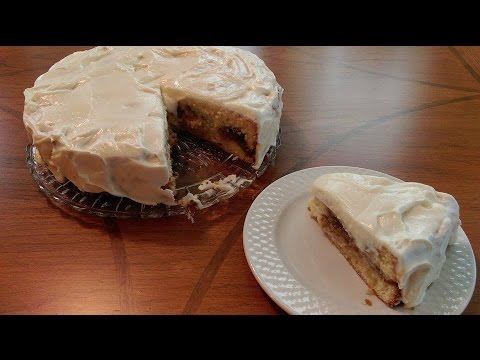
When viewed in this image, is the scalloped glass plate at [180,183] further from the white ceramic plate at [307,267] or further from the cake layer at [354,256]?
the cake layer at [354,256]

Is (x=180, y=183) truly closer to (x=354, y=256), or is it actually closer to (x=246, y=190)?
(x=246, y=190)

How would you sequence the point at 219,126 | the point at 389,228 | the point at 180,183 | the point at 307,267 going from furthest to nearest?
the point at 219,126 < the point at 180,183 < the point at 307,267 < the point at 389,228

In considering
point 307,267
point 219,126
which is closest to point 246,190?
point 219,126

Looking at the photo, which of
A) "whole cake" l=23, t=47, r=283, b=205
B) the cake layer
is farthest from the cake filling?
the cake layer

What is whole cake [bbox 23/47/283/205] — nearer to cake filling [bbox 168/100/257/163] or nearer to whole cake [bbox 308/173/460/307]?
cake filling [bbox 168/100/257/163]

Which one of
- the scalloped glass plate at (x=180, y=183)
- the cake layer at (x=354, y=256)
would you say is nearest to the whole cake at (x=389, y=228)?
the cake layer at (x=354, y=256)
